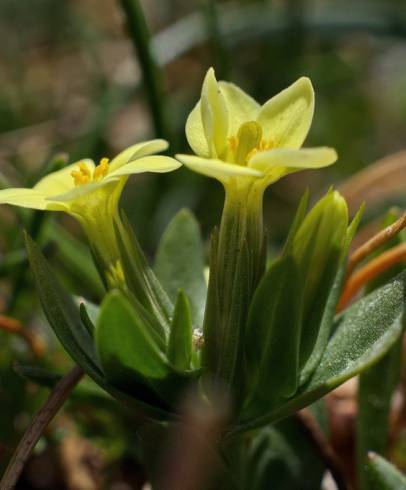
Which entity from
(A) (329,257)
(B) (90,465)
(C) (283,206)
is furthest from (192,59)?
(A) (329,257)

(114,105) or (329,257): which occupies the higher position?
(329,257)

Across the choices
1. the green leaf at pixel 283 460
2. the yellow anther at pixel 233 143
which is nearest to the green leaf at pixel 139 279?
the yellow anther at pixel 233 143

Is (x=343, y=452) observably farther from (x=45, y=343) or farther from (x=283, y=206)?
(x=283, y=206)

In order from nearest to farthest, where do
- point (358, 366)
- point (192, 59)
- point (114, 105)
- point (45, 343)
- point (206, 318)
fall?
point (358, 366)
point (206, 318)
point (45, 343)
point (114, 105)
point (192, 59)

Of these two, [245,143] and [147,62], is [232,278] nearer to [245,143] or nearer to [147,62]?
[245,143]

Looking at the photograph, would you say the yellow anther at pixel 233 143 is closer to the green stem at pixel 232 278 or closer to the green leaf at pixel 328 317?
the green stem at pixel 232 278

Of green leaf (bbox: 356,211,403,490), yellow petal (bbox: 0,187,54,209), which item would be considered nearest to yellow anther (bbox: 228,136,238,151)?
yellow petal (bbox: 0,187,54,209)

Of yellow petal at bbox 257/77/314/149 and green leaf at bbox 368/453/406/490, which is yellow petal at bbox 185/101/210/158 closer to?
yellow petal at bbox 257/77/314/149
